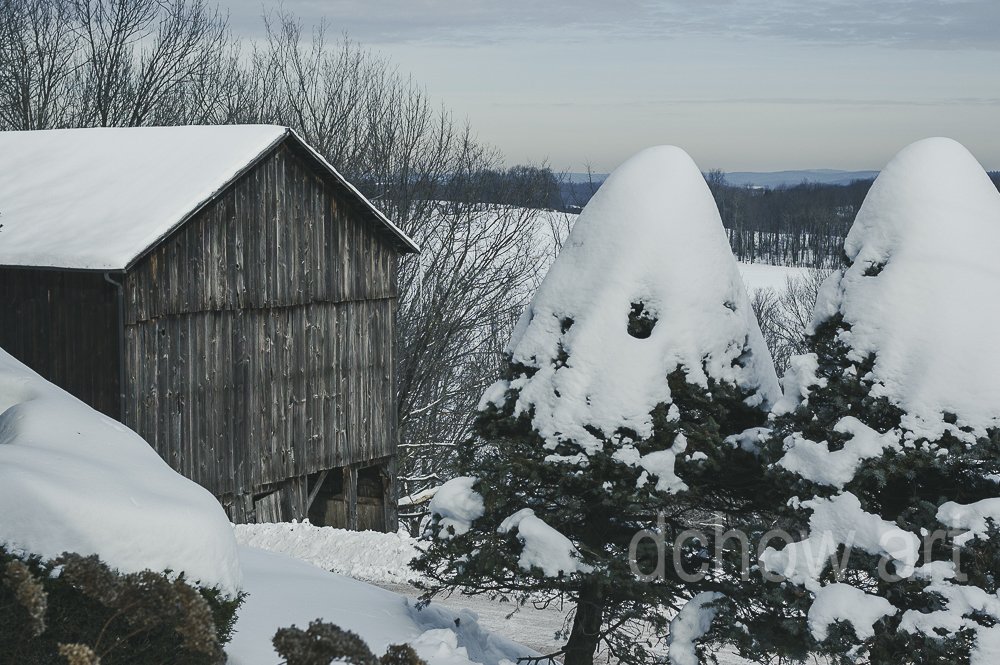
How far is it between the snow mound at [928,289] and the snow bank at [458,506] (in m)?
3.37

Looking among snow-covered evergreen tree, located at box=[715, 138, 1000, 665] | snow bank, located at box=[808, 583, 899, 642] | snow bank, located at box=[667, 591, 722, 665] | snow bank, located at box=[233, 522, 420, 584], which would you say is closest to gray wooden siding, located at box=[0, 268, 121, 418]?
snow bank, located at box=[233, 522, 420, 584]

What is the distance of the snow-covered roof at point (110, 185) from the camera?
52.2 feet

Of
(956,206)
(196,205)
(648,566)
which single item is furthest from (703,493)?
(196,205)

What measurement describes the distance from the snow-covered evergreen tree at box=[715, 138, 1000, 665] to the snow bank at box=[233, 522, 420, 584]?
28.2 ft

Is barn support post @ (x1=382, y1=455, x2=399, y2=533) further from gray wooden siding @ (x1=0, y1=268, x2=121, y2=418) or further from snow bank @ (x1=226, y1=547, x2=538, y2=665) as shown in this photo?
snow bank @ (x1=226, y1=547, x2=538, y2=665)

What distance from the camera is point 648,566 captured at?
903cm

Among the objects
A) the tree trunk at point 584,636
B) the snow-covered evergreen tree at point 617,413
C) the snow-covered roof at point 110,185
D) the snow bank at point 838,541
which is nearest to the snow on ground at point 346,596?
the tree trunk at point 584,636

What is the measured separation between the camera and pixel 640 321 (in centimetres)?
936

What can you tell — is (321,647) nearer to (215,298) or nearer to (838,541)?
(838,541)

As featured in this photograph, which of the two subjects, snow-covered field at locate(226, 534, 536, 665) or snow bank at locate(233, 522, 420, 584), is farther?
snow bank at locate(233, 522, 420, 584)

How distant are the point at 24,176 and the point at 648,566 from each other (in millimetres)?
15477

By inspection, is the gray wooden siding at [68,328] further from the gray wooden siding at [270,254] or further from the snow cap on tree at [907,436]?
the snow cap on tree at [907,436]

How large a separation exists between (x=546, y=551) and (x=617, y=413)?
1.31 meters

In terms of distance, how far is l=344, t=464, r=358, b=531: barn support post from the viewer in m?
21.1
